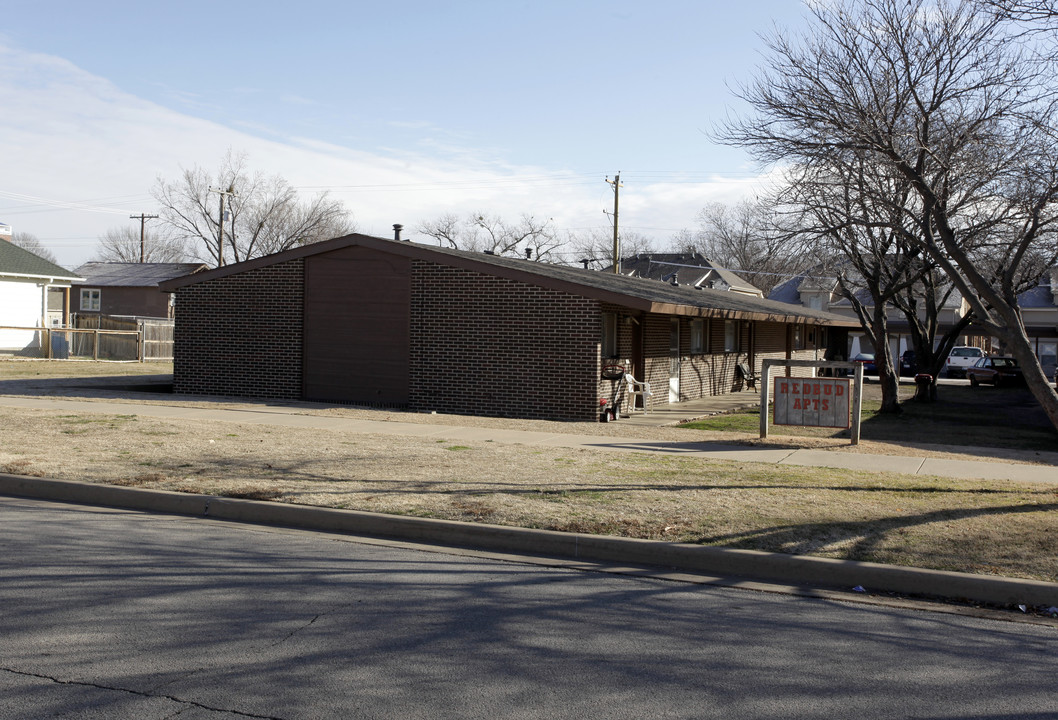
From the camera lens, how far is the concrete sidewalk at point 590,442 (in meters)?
12.0

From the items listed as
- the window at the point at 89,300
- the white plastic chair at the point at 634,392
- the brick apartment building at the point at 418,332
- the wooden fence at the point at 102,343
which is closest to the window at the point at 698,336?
the brick apartment building at the point at 418,332

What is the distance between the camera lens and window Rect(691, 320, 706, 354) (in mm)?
24509

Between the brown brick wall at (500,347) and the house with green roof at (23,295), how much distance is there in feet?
74.4

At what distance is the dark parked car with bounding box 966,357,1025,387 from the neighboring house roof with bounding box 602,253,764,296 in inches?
715

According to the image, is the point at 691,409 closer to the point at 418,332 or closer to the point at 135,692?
the point at 418,332

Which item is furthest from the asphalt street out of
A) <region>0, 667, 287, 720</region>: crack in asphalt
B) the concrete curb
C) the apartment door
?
the apartment door

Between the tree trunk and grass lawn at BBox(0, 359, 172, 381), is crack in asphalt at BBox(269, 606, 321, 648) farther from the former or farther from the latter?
grass lawn at BBox(0, 359, 172, 381)

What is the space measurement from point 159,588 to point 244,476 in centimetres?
396

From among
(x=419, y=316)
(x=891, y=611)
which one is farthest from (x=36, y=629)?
(x=419, y=316)

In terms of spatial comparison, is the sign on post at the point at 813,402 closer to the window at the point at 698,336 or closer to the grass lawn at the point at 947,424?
the grass lawn at the point at 947,424

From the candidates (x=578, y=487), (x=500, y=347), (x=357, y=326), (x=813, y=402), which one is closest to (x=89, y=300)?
(x=357, y=326)

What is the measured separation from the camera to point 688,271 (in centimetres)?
6325

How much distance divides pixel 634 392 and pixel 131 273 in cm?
4467

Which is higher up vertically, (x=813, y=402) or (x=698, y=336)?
(x=698, y=336)
